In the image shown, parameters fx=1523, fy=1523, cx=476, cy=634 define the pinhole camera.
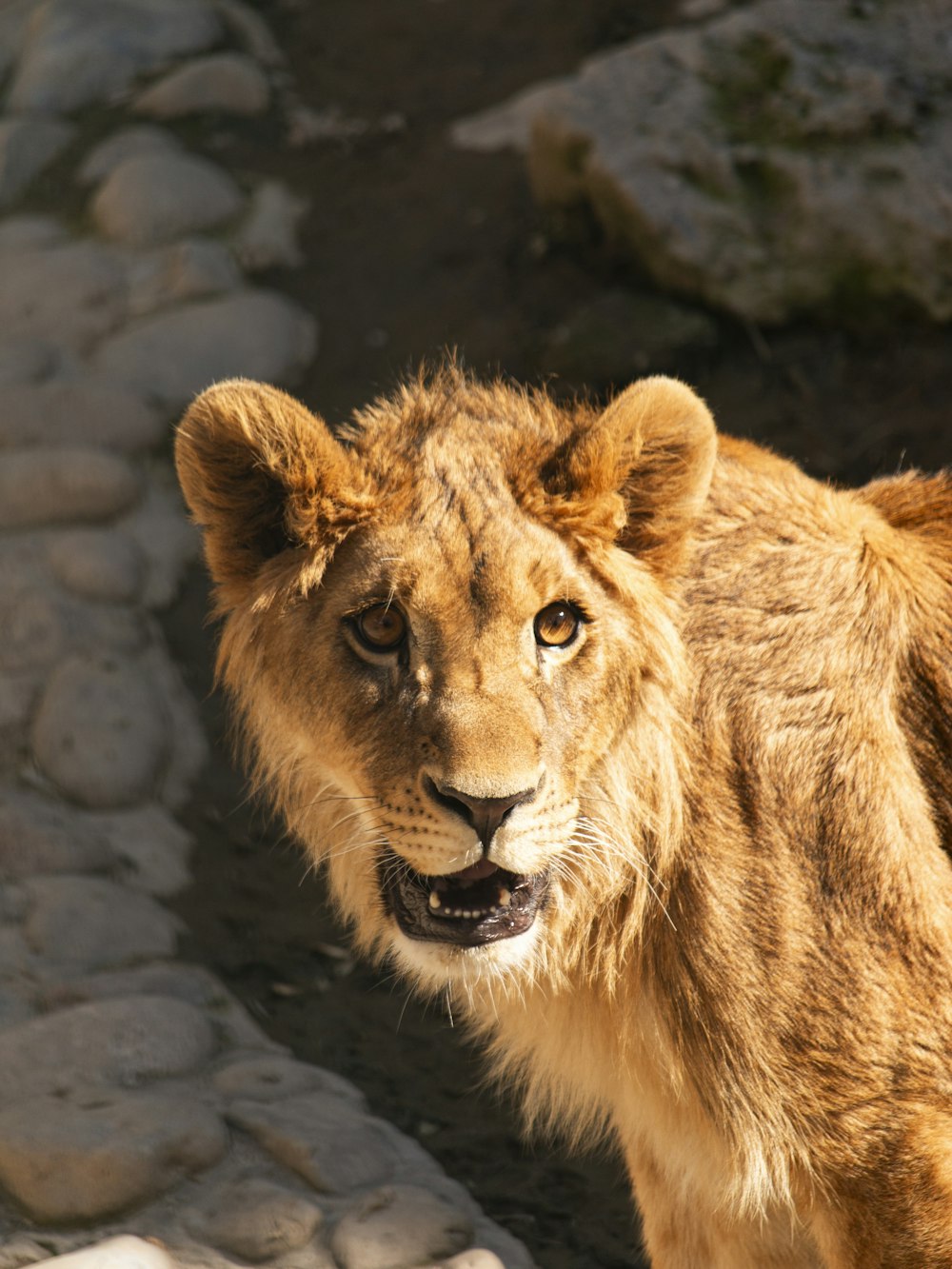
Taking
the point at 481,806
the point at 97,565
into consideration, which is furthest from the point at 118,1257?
the point at 97,565

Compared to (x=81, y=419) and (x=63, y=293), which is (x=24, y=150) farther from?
(x=81, y=419)

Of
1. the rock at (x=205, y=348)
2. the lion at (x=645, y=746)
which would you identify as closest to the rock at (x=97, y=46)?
the rock at (x=205, y=348)

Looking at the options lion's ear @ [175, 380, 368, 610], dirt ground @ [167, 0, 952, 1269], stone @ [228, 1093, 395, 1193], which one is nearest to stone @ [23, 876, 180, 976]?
dirt ground @ [167, 0, 952, 1269]

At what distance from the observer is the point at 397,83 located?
347 inches

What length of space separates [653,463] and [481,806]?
0.89 metres

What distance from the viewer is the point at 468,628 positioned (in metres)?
3.11

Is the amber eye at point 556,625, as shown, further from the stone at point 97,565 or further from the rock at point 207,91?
the rock at point 207,91

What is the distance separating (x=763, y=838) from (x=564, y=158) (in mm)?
4726

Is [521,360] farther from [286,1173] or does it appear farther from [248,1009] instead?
[286,1173]

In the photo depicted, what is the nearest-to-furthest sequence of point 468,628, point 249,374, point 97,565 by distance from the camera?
point 468,628 < point 97,565 < point 249,374

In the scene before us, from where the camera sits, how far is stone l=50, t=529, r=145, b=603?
6375 millimetres

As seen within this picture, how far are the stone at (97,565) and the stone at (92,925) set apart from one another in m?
1.42

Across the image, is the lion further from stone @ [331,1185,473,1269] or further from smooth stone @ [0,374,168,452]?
smooth stone @ [0,374,168,452]

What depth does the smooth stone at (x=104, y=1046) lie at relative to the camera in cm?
453
